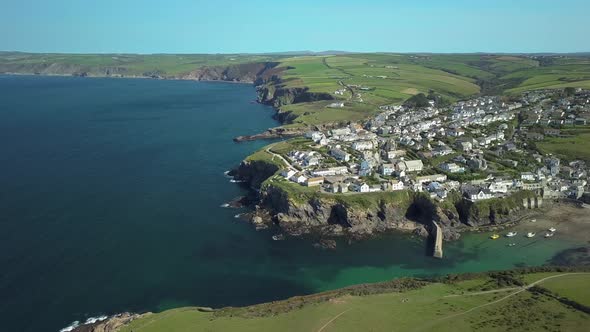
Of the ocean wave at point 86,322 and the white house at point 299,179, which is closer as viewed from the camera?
the ocean wave at point 86,322

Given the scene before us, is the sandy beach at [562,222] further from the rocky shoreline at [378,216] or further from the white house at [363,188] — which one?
the white house at [363,188]

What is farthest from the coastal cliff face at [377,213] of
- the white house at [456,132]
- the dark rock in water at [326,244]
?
the white house at [456,132]

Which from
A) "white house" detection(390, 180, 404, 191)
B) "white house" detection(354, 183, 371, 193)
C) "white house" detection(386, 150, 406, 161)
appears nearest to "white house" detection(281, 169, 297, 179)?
"white house" detection(354, 183, 371, 193)

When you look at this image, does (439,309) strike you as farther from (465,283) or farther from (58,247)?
(58,247)

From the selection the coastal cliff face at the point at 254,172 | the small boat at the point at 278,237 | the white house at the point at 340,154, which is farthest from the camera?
the white house at the point at 340,154

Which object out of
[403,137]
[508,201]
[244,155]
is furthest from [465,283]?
[244,155]
